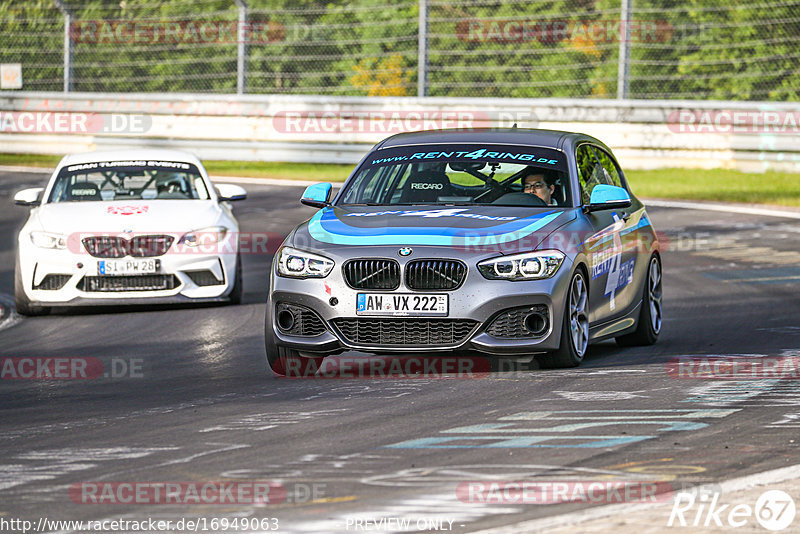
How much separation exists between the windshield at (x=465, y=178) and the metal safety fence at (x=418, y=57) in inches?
603

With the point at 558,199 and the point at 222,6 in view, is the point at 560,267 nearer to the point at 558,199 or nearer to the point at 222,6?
the point at 558,199

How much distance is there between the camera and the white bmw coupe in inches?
512

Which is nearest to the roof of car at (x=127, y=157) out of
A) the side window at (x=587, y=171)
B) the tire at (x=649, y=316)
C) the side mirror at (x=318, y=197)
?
the side mirror at (x=318, y=197)

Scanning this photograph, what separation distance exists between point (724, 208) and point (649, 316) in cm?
1129

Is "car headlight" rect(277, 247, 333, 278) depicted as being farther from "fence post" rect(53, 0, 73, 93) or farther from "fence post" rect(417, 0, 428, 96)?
"fence post" rect(53, 0, 73, 93)

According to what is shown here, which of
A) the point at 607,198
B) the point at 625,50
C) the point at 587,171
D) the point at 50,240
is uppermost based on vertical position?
the point at 625,50

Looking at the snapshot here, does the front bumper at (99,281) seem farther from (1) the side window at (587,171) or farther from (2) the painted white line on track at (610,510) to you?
(2) the painted white line on track at (610,510)

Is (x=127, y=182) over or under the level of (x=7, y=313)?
over

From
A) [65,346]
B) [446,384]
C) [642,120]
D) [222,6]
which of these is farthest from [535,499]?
[222,6]

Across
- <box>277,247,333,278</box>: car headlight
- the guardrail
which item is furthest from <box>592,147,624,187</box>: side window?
the guardrail

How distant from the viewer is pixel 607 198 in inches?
386

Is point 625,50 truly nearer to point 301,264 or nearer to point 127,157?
point 127,157

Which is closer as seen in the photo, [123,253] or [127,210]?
[123,253]

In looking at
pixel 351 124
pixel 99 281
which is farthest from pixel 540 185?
pixel 351 124
